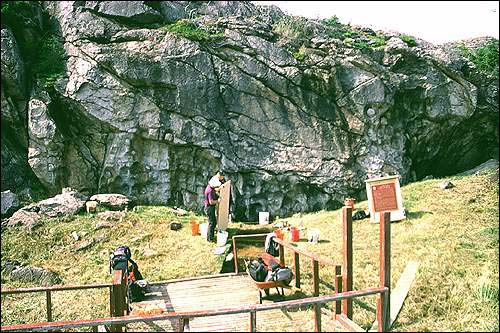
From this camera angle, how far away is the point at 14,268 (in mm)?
12414

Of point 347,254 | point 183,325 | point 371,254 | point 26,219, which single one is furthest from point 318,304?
point 26,219

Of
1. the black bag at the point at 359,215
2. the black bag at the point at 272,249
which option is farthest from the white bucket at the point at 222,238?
the black bag at the point at 359,215

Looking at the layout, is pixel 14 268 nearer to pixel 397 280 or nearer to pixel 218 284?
pixel 218 284

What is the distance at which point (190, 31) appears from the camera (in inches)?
784

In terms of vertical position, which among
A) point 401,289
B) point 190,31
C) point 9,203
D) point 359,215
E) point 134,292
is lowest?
point 134,292

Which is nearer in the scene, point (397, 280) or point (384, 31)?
point (397, 280)

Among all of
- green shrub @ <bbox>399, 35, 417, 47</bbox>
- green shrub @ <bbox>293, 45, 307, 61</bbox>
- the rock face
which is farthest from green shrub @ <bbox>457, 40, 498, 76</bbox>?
green shrub @ <bbox>293, 45, 307, 61</bbox>

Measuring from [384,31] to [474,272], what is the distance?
1790 cm

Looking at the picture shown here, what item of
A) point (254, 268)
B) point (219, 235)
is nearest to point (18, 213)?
point (219, 235)

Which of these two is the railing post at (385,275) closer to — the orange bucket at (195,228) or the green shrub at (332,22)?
the orange bucket at (195,228)

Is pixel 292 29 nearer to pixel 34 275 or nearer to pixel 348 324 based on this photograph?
pixel 34 275

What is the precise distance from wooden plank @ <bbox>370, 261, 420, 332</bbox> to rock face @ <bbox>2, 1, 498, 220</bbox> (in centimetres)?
991

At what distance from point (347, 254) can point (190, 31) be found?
15.0 meters

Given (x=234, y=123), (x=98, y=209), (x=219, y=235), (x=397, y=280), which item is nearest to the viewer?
(x=397, y=280)
